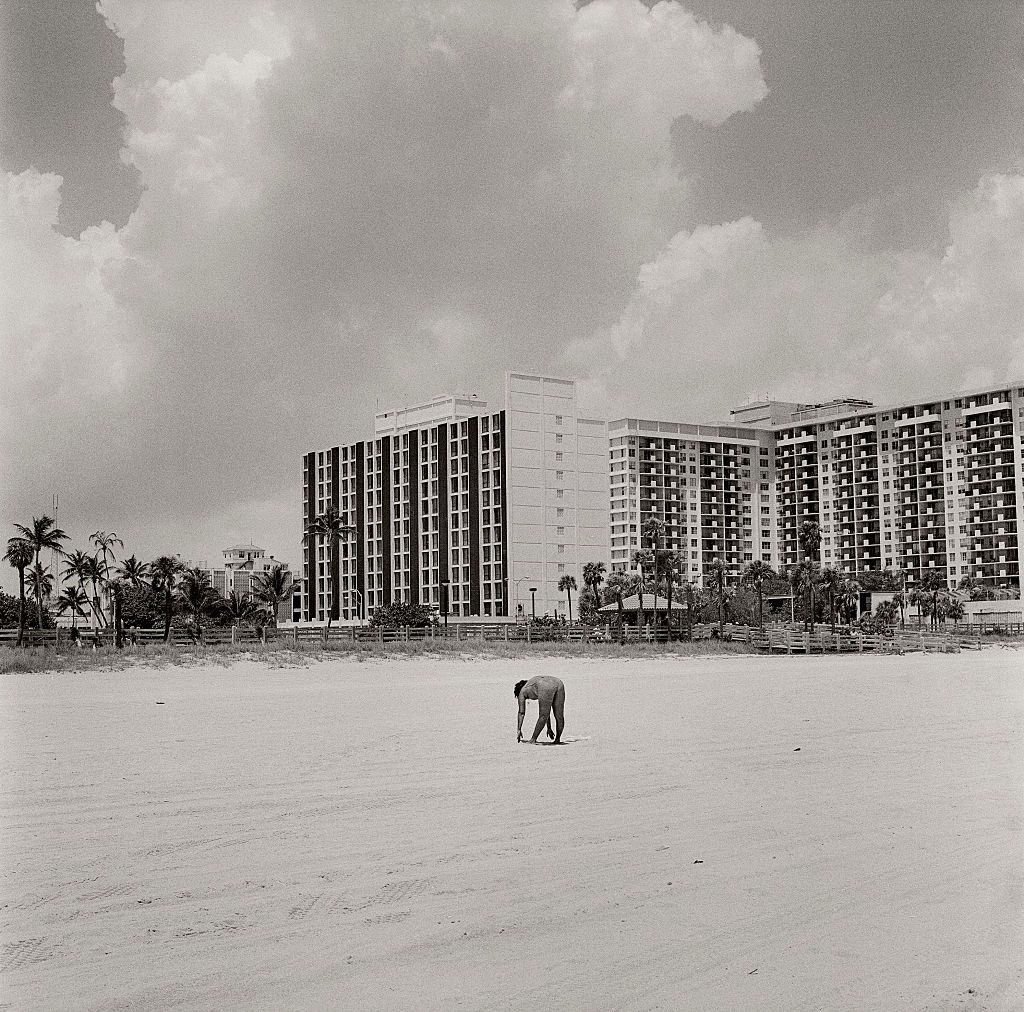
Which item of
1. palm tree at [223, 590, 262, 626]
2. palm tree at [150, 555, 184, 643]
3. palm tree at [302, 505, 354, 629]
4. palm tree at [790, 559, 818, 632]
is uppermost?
palm tree at [302, 505, 354, 629]

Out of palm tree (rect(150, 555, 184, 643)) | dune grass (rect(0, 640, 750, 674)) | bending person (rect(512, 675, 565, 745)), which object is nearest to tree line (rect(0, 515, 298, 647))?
palm tree (rect(150, 555, 184, 643))

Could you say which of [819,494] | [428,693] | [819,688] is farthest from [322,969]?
[819,494]

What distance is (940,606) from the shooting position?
419 ft

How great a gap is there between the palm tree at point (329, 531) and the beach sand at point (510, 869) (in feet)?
320

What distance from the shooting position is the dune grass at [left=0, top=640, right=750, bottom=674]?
3684cm

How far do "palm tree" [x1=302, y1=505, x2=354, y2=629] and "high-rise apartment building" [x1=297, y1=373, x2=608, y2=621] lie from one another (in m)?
1.39

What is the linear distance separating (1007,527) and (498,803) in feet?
501

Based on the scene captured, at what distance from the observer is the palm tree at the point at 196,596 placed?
353 feet

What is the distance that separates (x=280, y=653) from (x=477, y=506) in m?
87.6

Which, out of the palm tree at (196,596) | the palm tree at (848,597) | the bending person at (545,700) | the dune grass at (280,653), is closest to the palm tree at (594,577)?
the palm tree at (848,597)

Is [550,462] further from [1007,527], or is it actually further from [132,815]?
[132,815]

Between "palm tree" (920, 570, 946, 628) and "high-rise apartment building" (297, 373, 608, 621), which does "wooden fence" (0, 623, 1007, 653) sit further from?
"high-rise apartment building" (297, 373, 608, 621)

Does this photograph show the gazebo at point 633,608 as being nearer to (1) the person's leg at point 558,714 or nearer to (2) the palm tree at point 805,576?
(2) the palm tree at point 805,576

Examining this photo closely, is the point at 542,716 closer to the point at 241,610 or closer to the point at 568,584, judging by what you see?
the point at 568,584
